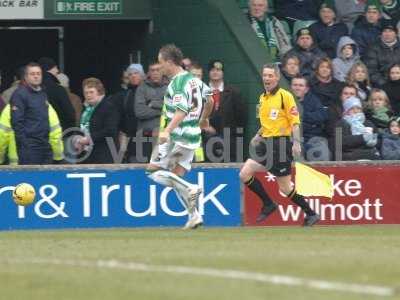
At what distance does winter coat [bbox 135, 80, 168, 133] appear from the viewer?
1911 cm

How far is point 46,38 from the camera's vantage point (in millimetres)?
23078

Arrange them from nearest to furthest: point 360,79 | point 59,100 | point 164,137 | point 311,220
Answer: point 164,137
point 311,220
point 59,100
point 360,79

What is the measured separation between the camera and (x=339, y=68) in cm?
2042

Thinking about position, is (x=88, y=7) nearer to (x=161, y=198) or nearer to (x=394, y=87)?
(x=161, y=198)

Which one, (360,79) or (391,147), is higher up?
(360,79)

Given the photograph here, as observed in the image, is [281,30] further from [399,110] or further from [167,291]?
[167,291]

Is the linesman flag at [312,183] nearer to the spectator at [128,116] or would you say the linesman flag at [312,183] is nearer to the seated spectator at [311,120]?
the seated spectator at [311,120]

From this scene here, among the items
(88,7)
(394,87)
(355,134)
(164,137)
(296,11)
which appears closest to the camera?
(164,137)

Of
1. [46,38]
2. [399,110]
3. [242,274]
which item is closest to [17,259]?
[242,274]

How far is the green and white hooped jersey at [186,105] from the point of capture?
15.7m

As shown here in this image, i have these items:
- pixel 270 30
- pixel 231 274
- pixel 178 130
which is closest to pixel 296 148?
pixel 178 130

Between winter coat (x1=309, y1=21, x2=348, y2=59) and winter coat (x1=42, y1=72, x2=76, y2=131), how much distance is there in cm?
387

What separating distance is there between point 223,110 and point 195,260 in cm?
820

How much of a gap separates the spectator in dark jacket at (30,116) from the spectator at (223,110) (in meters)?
2.38
